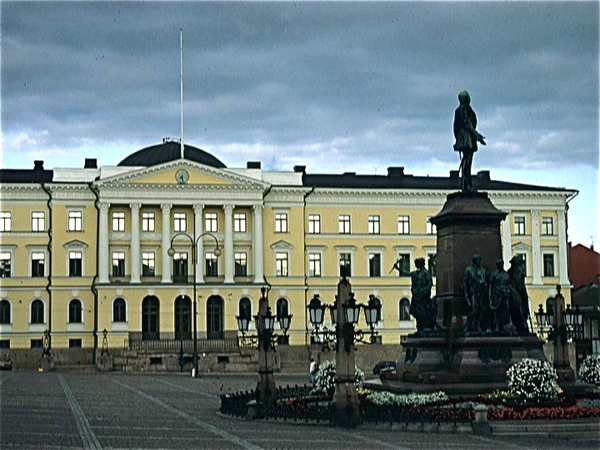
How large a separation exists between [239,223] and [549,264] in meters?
23.6

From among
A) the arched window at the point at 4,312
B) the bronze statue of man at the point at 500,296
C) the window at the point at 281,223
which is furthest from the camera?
the window at the point at 281,223

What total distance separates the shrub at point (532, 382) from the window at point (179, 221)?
5317 centimetres

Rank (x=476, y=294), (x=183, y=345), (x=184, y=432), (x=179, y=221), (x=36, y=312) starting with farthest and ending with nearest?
(x=179, y=221) < (x=36, y=312) < (x=183, y=345) < (x=476, y=294) < (x=184, y=432)

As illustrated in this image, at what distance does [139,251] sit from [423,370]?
164 ft

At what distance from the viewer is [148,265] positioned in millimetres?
76125

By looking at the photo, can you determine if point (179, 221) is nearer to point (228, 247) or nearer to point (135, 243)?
point (135, 243)

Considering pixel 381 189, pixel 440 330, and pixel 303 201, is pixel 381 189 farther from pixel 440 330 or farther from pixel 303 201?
pixel 440 330

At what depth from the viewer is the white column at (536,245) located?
81.3 metres

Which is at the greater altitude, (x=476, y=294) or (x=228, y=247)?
(x=228, y=247)

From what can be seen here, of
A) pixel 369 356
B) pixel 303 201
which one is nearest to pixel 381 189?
pixel 303 201

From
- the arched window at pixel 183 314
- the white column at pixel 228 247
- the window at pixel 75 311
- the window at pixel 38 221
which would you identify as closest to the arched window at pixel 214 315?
the arched window at pixel 183 314

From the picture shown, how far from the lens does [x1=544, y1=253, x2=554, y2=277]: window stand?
81.8m

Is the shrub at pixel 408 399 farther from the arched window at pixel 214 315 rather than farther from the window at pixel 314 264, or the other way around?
the window at pixel 314 264

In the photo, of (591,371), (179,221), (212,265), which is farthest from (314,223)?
(591,371)
